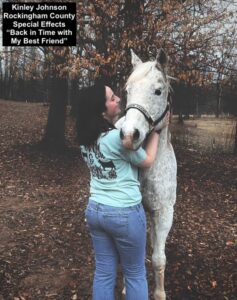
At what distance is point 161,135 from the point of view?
3.46 m

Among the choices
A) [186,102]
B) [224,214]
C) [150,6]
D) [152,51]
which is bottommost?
[224,214]

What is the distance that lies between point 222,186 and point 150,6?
15.6 feet

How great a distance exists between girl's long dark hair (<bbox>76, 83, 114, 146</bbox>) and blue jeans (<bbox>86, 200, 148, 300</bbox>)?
0.52 m

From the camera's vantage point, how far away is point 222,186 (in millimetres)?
10227

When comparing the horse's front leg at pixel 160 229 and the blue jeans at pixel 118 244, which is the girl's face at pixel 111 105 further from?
the horse's front leg at pixel 160 229

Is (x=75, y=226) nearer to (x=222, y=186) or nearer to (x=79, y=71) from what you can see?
(x=79, y=71)

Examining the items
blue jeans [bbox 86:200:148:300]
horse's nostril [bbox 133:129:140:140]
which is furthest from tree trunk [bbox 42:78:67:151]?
horse's nostril [bbox 133:129:140:140]

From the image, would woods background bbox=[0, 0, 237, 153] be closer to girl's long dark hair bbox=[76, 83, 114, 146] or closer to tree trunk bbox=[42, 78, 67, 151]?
tree trunk bbox=[42, 78, 67, 151]

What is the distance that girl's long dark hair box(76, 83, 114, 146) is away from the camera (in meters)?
2.81

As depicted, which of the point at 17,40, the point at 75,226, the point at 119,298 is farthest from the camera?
the point at 17,40

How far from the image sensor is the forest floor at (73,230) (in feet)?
15.5

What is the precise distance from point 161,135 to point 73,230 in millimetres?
3580

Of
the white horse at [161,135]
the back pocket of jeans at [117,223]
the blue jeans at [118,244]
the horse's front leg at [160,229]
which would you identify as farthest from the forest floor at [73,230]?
the back pocket of jeans at [117,223]

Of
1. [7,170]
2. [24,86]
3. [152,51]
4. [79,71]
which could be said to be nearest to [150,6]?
[152,51]
